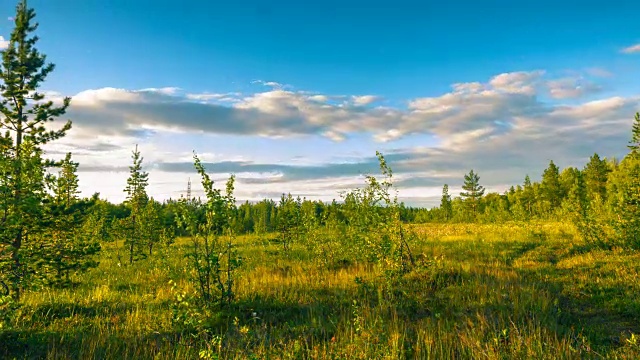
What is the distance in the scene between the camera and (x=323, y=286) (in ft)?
30.3

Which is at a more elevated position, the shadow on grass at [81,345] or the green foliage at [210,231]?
the green foliage at [210,231]

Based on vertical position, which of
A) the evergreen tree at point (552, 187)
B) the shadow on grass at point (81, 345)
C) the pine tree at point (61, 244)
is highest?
the evergreen tree at point (552, 187)

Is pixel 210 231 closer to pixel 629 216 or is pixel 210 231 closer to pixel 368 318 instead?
pixel 368 318

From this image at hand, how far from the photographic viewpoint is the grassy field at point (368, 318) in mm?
5129

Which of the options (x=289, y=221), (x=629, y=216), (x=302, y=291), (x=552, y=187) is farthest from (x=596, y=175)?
(x=302, y=291)

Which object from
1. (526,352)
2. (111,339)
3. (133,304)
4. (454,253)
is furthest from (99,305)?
(454,253)

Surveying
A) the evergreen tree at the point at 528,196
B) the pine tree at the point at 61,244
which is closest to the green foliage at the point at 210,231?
the pine tree at the point at 61,244

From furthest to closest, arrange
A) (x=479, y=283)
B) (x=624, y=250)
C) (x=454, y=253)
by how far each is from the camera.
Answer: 1. (x=454, y=253)
2. (x=624, y=250)
3. (x=479, y=283)

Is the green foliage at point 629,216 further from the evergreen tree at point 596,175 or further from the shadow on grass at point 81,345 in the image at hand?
the evergreen tree at point 596,175

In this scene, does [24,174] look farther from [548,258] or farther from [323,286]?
[548,258]

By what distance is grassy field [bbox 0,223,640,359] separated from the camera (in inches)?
202

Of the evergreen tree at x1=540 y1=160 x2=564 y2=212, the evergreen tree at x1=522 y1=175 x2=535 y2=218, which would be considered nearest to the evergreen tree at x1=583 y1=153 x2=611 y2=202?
the evergreen tree at x1=540 y1=160 x2=564 y2=212

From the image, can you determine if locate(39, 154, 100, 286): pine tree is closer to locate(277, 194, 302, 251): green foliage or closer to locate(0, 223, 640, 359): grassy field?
locate(0, 223, 640, 359): grassy field

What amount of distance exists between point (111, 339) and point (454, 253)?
41.4 feet
